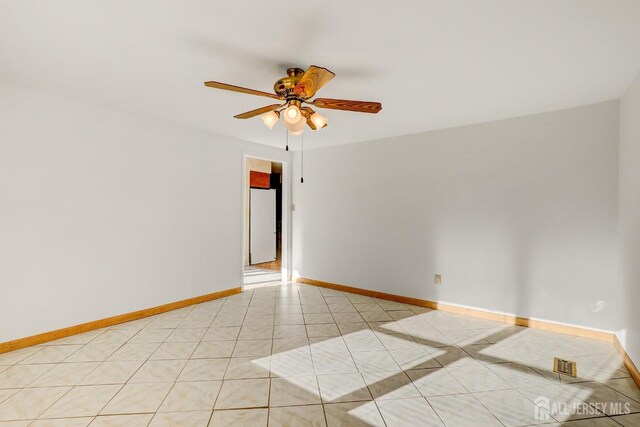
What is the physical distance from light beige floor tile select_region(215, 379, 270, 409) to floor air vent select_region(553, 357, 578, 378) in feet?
7.82

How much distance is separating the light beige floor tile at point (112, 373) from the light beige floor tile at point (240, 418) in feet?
3.06

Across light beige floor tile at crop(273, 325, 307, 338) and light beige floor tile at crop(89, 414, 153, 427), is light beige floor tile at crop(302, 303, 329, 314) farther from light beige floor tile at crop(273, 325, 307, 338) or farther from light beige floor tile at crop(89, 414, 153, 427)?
light beige floor tile at crop(89, 414, 153, 427)

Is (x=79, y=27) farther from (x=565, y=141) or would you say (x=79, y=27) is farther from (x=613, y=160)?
(x=613, y=160)

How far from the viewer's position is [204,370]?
7.94 feet

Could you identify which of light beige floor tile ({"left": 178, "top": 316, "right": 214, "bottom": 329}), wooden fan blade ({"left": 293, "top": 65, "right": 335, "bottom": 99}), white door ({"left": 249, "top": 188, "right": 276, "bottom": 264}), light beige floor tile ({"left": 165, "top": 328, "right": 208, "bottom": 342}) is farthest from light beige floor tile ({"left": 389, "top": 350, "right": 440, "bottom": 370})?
white door ({"left": 249, "top": 188, "right": 276, "bottom": 264})

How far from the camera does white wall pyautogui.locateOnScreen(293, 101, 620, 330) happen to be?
3.06m

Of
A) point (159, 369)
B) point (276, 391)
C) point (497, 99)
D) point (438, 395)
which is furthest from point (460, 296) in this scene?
point (159, 369)

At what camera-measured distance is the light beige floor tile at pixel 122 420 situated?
1.78 metres

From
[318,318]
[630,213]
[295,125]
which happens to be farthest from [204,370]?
[630,213]

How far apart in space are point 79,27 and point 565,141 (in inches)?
174

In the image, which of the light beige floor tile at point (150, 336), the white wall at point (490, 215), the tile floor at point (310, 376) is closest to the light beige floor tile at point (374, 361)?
the tile floor at point (310, 376)

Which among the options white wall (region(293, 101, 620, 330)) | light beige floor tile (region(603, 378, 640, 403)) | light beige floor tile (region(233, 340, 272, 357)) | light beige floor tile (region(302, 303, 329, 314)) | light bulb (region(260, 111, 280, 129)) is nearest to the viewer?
light beige floor tile (region(603, 378, 640, 403))

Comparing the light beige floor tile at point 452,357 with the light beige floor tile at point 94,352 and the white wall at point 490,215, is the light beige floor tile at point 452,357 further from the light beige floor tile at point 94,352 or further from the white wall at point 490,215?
the light beige floor tile at point 94,352

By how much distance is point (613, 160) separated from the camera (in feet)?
9.74
